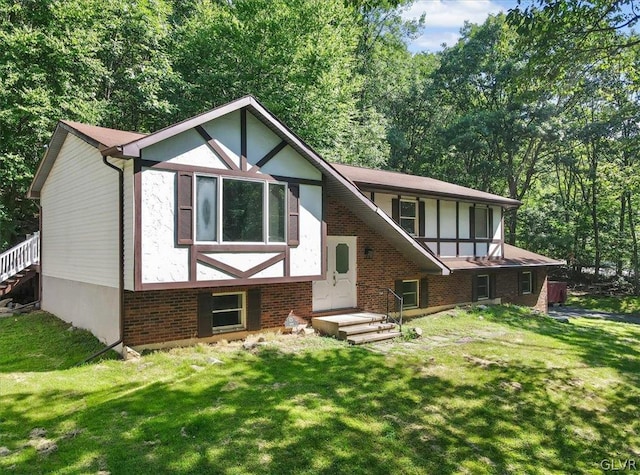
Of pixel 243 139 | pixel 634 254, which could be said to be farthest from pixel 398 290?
pixel 634 254

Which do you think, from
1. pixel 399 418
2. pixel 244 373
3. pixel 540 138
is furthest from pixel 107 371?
pixel 540 138

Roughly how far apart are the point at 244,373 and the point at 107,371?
2657 mm

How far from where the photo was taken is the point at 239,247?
30.4 ft

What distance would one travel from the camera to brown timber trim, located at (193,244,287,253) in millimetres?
8805

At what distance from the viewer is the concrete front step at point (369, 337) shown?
10562 millimetres

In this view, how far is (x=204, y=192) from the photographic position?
887 centimetres

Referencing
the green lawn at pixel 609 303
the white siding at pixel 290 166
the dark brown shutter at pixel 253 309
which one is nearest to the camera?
the white siding at pixel 290 166

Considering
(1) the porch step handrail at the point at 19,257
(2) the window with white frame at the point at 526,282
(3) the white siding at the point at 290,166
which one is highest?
(3) the white siding at the point at 290,166

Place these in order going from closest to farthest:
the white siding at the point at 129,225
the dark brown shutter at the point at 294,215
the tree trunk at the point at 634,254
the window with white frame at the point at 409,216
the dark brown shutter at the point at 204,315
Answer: the white siding at the point at 129,225 < the dark brown shutter at the point at 204,315 < the dark brown shutter at the point at 294,215 < the window with white frame at the point at 409,216 < the tree trunk at the point at 634,254

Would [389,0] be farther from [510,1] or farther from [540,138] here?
[540,138]

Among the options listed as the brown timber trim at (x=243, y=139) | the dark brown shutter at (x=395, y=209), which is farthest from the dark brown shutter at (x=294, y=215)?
the dark brown shutter at (x=395, y=209)

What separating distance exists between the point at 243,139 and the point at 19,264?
12.1m

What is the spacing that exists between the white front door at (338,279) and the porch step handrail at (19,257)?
11.6 meters

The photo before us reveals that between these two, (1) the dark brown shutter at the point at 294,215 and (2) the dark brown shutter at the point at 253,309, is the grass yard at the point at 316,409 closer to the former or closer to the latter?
(2) the dark brown shutter at the point at 253,309
